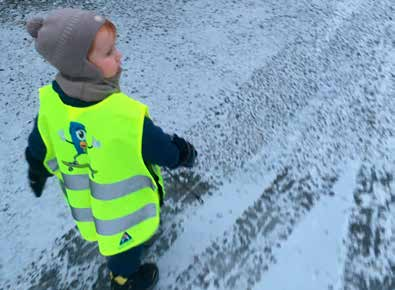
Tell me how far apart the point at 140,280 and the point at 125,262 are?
14 cm

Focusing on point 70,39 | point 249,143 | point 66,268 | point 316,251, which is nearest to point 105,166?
point 70,39

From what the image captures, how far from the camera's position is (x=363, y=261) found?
185 centimetres

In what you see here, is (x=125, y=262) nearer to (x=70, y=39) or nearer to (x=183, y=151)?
(x=183, y=151)

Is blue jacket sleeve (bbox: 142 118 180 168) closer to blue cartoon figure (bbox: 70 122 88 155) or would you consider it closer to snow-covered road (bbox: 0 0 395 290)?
blue cartoon figure (bbox: 70 122 88 155)

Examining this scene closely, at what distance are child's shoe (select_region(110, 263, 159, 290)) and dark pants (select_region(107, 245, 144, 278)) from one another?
3cm

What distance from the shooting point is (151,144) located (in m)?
1.44

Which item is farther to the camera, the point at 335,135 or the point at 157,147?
the point at 335,135

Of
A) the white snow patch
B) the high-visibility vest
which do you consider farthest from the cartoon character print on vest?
the white snow patch

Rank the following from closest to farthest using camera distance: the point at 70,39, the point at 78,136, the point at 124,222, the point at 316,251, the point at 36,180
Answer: the point at 70,39 → the point at 78,136 → the point at 124,222 → the point at 36,180 → the point at 316,251

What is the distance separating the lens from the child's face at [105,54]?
1309 millimetres

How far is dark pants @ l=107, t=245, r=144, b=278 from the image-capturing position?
171 centimetres

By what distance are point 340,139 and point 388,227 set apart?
1.87 feet

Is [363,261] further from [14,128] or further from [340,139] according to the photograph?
[14,128]

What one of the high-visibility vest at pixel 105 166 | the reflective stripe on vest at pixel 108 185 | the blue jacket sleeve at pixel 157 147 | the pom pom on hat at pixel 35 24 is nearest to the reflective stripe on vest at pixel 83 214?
the high-visibility vest at pixel 105 166
